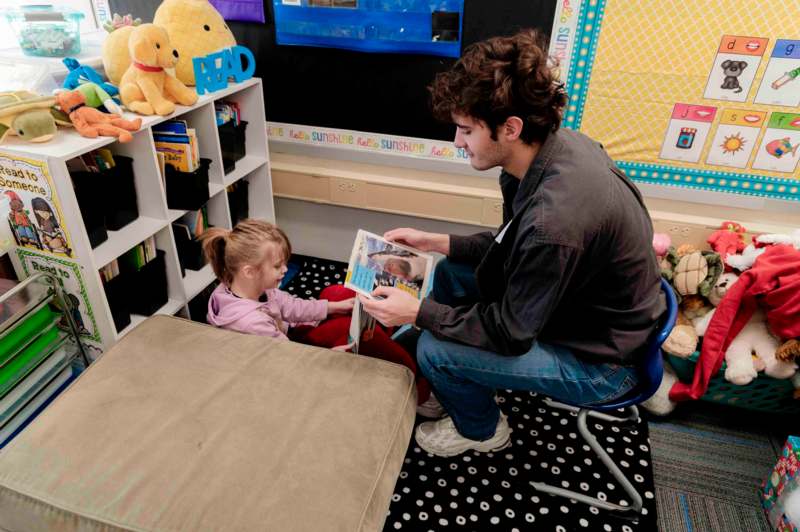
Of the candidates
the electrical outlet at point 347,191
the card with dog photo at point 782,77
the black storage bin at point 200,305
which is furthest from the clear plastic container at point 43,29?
the card with dog photo at point 782,77

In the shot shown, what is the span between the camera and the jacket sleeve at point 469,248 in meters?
1.82

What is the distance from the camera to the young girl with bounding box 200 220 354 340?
1.71 m

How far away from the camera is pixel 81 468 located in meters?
1.22

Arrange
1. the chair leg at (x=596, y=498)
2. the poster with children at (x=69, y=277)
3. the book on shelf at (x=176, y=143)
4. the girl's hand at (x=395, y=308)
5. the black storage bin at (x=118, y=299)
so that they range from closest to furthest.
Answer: the girl's hand at (x=395, y=308) → the chair leg at (x=596, y=498) → the poster with children at (x=69, y=277) → the black storage bin at (x=118, y=299) → the book on shelf at (x=176, y=143)

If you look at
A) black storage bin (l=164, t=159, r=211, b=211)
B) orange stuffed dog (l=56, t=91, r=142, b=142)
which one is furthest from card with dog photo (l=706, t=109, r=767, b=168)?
orange stuffed dog (l=56, t=91, r=142, b=142)

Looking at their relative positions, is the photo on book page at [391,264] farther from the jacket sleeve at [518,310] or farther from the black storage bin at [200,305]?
the black storage bin at [200,305]

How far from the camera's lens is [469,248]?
5.97ft

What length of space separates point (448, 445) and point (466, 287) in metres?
0.51

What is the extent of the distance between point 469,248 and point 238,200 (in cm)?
116

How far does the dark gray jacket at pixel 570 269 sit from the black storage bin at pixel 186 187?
1.00 meters

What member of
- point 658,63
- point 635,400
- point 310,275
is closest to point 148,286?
point 310,275

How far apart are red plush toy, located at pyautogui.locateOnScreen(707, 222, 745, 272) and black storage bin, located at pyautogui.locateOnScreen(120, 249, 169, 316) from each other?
200 cm

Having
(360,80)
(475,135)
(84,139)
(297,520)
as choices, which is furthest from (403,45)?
(297,520)

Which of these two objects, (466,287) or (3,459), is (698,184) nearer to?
(466,287)
